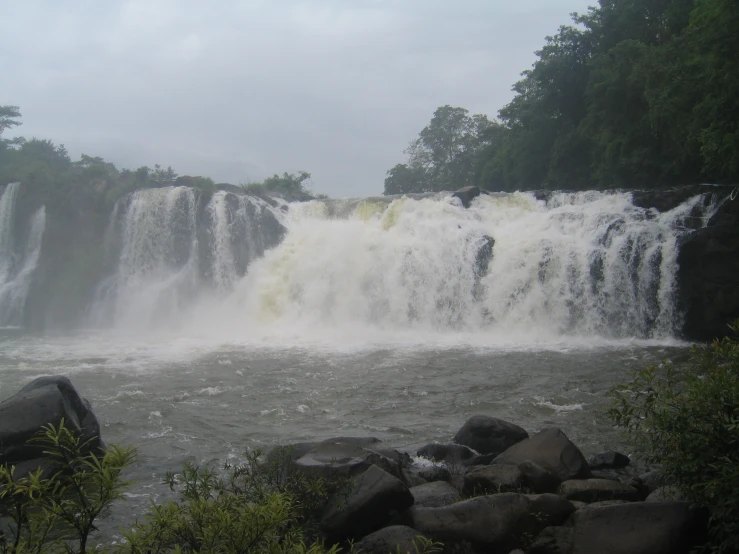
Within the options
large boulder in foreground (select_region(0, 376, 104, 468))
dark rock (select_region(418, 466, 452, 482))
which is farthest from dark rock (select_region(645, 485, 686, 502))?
large boulder in foreground (select_region(0, 376, 104, 468))

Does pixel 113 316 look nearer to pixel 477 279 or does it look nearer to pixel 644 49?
pixel 477 279

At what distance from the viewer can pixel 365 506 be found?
5031mm

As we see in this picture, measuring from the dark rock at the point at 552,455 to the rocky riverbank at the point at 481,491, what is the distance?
11 millimetres

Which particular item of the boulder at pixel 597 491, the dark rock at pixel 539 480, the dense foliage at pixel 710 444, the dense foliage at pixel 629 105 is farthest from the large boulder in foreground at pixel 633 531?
the dense foliage at pixel 629 105

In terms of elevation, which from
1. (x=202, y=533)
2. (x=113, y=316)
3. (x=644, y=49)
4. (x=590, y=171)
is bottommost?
(x=113, y=316)

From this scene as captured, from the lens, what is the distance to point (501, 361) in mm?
13367

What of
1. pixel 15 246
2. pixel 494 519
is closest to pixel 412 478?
pixel 494 519

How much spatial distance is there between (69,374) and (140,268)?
Result: 1029cm

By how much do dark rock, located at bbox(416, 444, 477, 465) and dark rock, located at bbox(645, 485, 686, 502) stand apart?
2434 mm

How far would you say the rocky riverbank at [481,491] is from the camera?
455cm

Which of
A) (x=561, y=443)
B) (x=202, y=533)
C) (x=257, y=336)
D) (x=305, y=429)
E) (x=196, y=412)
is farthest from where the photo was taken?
(x=257, y=336)

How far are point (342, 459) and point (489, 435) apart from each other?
94.9 inches

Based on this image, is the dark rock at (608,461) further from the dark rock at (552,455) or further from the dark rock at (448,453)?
the dark rock at (448,453)

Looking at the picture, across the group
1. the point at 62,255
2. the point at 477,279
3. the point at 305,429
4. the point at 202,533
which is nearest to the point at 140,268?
the point at 62,255
